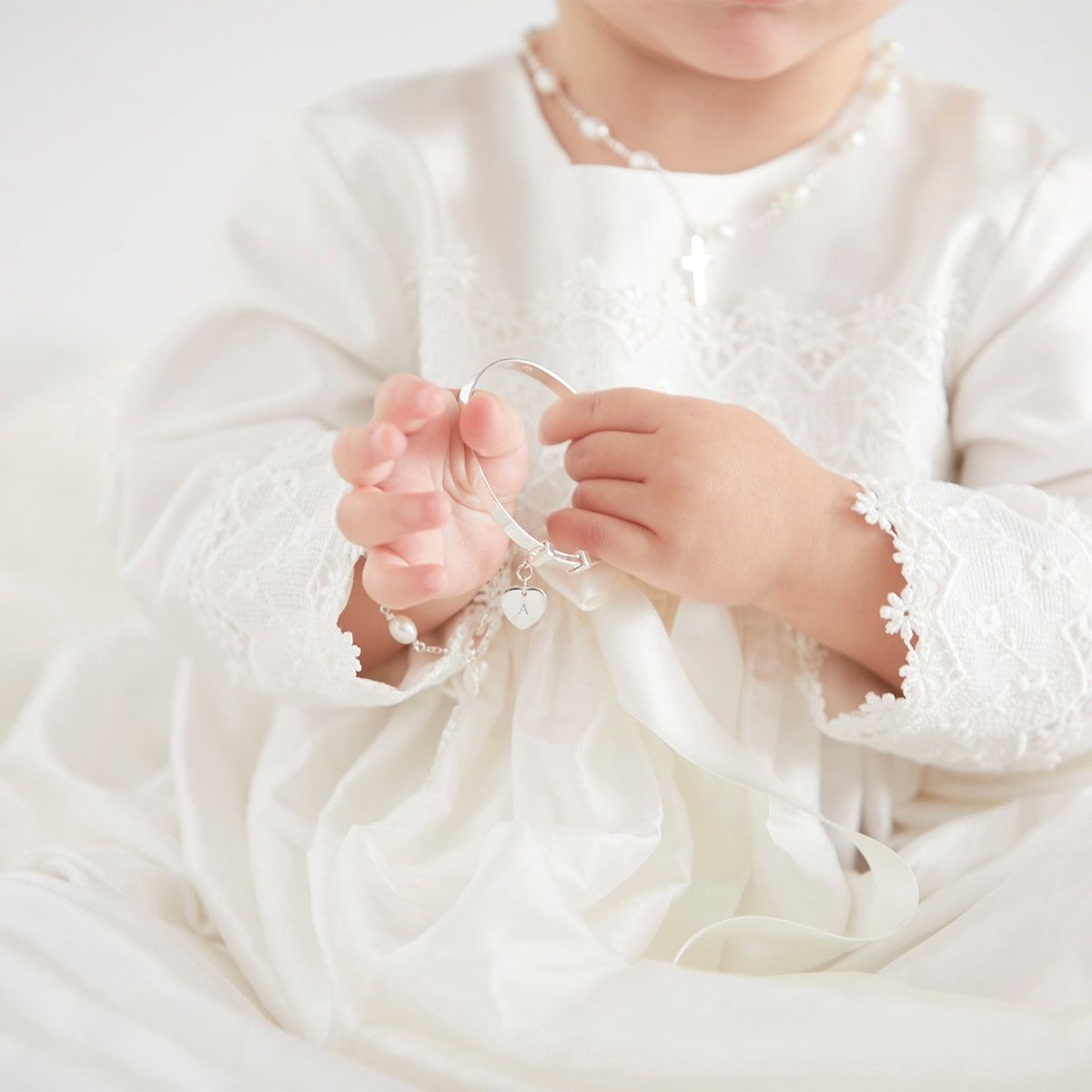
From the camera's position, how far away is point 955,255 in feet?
3.14

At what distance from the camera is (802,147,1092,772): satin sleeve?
0.83 meters

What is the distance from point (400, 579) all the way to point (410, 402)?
3.6 inches

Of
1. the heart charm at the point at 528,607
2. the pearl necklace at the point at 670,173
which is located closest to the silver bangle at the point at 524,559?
the heart charm at the point at 528,607

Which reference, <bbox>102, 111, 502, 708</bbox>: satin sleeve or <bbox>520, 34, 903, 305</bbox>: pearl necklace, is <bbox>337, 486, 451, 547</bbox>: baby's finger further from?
<bbox>520, 34, 903, 305</bbox>: pearl necklace

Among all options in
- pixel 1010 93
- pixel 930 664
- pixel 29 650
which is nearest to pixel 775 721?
pixel 930 664

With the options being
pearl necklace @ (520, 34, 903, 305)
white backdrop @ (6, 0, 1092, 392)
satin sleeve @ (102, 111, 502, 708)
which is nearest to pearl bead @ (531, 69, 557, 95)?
pearl necklace @ (520, 34, 903, 305)

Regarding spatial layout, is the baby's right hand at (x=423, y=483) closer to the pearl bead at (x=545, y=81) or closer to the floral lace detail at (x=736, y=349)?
the floral lace detail at (x=736, y=349)

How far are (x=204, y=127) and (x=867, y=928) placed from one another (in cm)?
134

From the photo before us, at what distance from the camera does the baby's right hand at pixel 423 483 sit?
68 centimetres

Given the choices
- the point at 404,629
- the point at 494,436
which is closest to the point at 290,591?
the point at 404,629

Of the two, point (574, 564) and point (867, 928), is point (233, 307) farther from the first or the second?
point (867, 928)

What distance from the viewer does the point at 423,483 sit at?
0.74 m

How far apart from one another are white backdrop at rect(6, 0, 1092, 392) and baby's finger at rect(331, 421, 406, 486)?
959mm

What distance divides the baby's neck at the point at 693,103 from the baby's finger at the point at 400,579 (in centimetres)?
42
